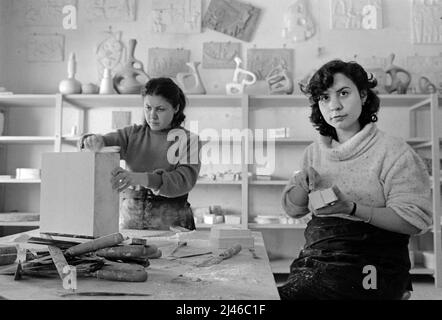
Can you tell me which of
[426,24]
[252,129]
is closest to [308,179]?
[252,129]

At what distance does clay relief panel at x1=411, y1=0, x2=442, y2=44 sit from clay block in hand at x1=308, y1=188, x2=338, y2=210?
9.42 ft

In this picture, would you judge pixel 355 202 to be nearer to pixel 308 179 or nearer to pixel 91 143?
pixel 308 179

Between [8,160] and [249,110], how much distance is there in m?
2.05

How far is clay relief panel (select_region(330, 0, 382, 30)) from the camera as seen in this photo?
11.3 ft

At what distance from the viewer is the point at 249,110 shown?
11.3ft

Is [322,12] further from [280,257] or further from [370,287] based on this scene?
[370,287]

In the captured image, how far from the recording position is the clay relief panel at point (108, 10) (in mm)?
3547

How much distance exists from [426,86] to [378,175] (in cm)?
241

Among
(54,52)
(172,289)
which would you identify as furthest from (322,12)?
(172,289)

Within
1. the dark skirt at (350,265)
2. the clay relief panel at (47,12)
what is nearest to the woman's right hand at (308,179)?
the dark skirt at (350,265)

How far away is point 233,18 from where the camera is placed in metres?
3.50

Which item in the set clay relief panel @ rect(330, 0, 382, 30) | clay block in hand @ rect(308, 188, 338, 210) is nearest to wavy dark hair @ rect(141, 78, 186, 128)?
clay block in hand @ rect(308, 188, 338, 210)

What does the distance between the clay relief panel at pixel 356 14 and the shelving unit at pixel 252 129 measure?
27.4 inches

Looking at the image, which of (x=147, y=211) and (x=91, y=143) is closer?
(x=91, y=143)
